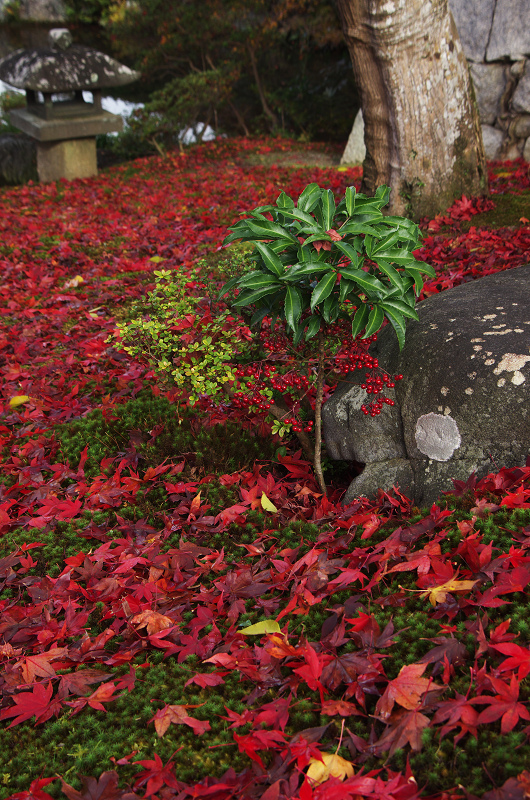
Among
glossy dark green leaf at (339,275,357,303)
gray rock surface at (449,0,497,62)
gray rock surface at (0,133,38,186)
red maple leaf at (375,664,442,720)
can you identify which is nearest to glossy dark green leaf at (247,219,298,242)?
glossy dark green leaf at (339,275,357,303)

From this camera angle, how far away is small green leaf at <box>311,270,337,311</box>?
2.26m

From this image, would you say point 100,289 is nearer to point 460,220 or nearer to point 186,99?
point 460,220

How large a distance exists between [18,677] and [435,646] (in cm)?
150

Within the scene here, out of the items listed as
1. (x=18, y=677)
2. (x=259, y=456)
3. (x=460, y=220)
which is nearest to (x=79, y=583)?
(x=18, y=677)

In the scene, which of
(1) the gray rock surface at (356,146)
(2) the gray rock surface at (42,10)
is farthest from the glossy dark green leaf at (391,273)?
(2) the gray rock surface at (42,10)

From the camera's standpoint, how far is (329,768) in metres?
1.60

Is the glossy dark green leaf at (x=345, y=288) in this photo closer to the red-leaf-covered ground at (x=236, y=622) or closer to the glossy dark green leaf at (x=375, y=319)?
the glossy dark green leaf at (x=375, y=319)

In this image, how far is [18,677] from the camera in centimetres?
213

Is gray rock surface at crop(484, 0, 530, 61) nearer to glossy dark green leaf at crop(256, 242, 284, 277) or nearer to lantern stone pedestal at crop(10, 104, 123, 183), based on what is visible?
lantern stone pedestal at crop(10, 104, 123, 183)

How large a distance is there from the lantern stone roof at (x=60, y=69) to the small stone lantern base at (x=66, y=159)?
97cm

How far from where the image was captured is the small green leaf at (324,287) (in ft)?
7.40

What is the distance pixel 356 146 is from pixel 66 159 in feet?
18.0

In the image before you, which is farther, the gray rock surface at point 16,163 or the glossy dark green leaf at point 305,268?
the gray rock surface at point 16,163

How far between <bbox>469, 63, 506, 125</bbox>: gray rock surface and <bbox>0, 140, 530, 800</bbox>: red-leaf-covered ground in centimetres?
803
